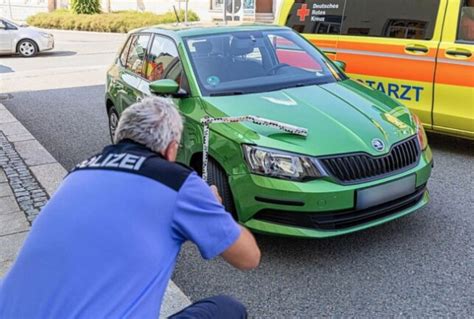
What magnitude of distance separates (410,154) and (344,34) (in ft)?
10.9

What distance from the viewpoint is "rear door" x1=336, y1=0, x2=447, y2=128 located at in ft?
19.2

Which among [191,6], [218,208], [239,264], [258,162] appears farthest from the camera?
[191,6]

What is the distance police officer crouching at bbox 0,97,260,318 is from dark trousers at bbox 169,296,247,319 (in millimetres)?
242

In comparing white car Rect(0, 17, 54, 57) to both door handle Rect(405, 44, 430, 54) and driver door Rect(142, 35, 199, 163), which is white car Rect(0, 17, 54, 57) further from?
door handle Rect(405, 44, 430, 54)

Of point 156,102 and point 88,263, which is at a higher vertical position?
point 156,102

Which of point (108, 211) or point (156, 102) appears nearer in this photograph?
point (108, 211)

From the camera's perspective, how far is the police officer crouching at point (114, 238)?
1664mm

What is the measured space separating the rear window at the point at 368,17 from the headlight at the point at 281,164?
10.6 ft

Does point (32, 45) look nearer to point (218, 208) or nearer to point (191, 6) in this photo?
point (191, 6)

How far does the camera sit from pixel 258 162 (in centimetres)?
351

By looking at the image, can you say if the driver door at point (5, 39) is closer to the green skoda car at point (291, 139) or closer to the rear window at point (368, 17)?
the rear window at point (368, 17)

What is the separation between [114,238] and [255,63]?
10.8 ft

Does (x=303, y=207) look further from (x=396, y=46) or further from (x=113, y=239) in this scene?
(x=396, y=46)

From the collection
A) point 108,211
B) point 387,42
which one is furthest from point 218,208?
point 387,42
